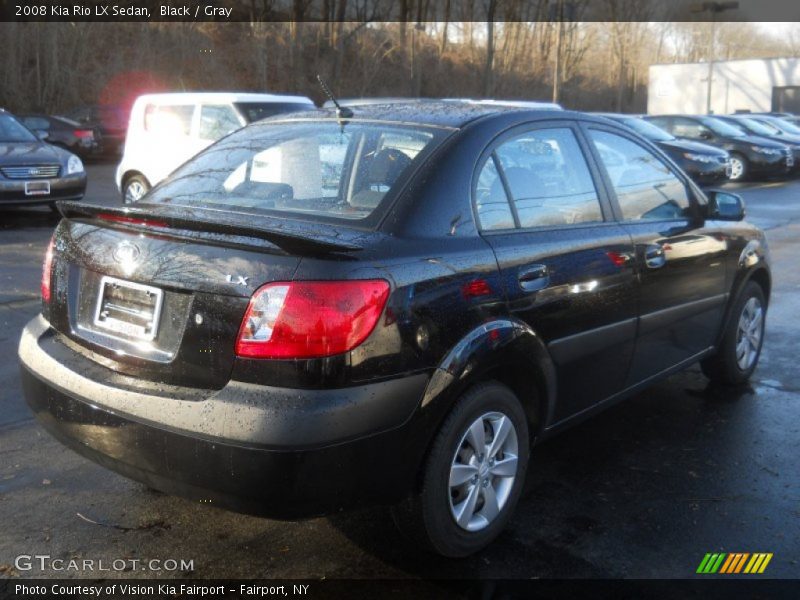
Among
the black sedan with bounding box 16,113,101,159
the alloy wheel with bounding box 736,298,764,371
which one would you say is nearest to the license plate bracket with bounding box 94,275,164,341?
the alloy wheel with bounding box 736,298,764,371

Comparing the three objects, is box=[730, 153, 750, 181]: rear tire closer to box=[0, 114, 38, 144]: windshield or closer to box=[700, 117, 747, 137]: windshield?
box=[700, 117, 747, 137]: windshield

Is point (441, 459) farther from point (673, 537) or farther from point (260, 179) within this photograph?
point (260, 179)

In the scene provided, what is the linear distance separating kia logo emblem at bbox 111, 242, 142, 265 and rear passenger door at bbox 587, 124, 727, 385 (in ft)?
7.27

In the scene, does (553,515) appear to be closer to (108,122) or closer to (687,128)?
(687,128)

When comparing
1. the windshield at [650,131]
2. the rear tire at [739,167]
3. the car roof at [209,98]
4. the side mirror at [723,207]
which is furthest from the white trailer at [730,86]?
the side mirror at [723,207]

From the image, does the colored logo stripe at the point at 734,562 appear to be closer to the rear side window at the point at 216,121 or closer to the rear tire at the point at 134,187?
the rear side window at the point at 216,121

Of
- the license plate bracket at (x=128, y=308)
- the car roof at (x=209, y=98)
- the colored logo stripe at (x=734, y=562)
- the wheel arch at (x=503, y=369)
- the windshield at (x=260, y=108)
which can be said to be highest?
the car roof at (x=209, y=98)

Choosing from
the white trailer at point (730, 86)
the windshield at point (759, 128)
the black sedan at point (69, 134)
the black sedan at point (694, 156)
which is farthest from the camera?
the white trailer at point (730, 86)

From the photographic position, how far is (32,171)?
11219mm

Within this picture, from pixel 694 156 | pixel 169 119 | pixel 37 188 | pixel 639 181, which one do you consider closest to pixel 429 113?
pixel 639 181

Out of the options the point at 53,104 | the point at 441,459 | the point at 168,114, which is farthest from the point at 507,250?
the point at 53,104

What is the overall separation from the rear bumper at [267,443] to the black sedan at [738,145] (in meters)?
19.3

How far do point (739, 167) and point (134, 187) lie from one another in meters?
14.4

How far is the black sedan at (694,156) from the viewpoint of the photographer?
57.3 ft
